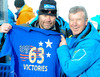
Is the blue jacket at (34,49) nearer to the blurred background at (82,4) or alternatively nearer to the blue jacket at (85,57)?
the blue jacket at (85,57)

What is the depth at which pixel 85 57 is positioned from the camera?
134cm

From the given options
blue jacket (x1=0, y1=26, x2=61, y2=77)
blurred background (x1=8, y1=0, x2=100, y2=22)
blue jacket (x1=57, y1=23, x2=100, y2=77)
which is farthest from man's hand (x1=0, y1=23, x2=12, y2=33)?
blurred background (x1=8, y1=0, x2=100, y2=22)

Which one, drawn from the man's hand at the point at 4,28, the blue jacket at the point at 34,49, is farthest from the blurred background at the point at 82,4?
the man's hand at the point at 4,28

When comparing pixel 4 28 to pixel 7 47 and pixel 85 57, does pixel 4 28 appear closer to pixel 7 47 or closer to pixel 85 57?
pixel 7 47

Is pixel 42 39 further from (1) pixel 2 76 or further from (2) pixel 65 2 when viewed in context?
(2) pixel 65 2

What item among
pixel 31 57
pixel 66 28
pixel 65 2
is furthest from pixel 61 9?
pixel 31 57

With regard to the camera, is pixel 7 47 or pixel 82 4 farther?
pixel 82 4

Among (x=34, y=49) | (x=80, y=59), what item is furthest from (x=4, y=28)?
(x=80, y=59)

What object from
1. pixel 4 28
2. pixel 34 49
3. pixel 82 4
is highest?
pixel 82 4

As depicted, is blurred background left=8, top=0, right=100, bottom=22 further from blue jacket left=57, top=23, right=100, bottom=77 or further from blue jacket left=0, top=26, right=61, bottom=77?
blue jacket left=57, top=23, right=100, bottom=77

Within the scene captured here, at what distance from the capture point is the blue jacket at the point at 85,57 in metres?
1.34

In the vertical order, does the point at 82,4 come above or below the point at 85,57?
above

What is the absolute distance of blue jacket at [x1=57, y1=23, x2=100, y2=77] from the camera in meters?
1.34

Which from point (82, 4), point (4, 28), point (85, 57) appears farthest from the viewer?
point (82, 4)
